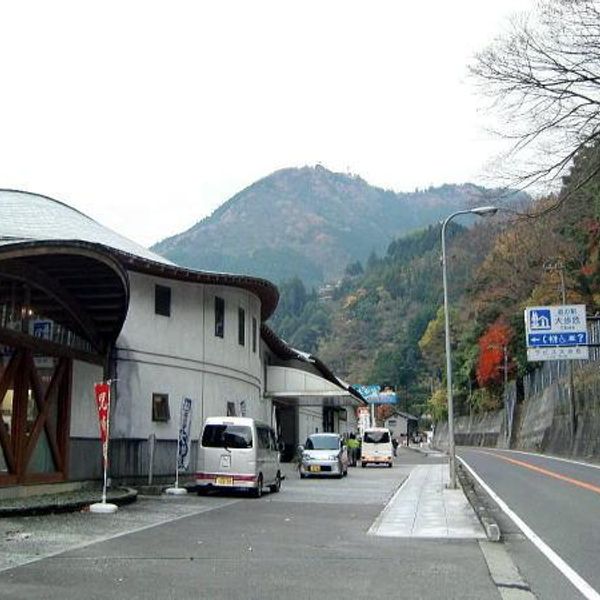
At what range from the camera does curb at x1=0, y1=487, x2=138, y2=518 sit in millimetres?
13438

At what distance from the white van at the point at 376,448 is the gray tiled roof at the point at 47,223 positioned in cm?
2105

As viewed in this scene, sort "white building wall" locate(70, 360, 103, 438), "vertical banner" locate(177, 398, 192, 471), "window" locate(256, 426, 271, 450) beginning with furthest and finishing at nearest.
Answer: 1. "vertical banner" locate(177, 398, 192, 471)
2. "window" locate(256, 426, 271, 450)
3. "white building wall" locate(70, 360, 103, 438)

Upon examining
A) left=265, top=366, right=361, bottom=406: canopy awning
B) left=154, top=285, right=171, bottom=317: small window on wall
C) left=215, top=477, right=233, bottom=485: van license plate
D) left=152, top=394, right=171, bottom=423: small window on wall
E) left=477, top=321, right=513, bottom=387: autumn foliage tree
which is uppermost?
left=477, top=321, right=513, bottom=387: autumn foliage tree

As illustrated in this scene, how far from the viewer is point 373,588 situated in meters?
7.89

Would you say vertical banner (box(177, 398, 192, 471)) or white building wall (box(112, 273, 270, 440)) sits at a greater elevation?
white building wall (box(112, 273, 270, 440))

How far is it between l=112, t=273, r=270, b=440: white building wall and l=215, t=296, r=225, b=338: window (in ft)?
0.59

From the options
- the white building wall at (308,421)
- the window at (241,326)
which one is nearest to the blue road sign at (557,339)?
the window at (241,326)

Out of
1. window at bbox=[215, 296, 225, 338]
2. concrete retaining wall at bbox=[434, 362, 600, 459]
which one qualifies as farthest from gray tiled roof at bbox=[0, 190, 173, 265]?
concrete retaining wall at bbox=[434, 362, 600, 459]

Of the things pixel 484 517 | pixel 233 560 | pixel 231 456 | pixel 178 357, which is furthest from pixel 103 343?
pixel 233 560

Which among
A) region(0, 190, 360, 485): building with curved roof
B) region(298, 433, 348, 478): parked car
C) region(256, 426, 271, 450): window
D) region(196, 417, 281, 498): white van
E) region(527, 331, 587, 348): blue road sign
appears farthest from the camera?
region(527, 331, 587, 348): blue road sign

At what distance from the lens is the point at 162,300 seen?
23344mm

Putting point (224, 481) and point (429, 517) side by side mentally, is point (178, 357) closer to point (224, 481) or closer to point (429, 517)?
point (224, 481)

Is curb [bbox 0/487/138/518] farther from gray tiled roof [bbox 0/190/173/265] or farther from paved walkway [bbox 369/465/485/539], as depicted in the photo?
gray tiled roof [bbox 0/190/173/265]

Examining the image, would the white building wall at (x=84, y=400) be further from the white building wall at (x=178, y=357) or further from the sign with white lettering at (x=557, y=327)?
the sign with white lettering at (x=557, y=327)
